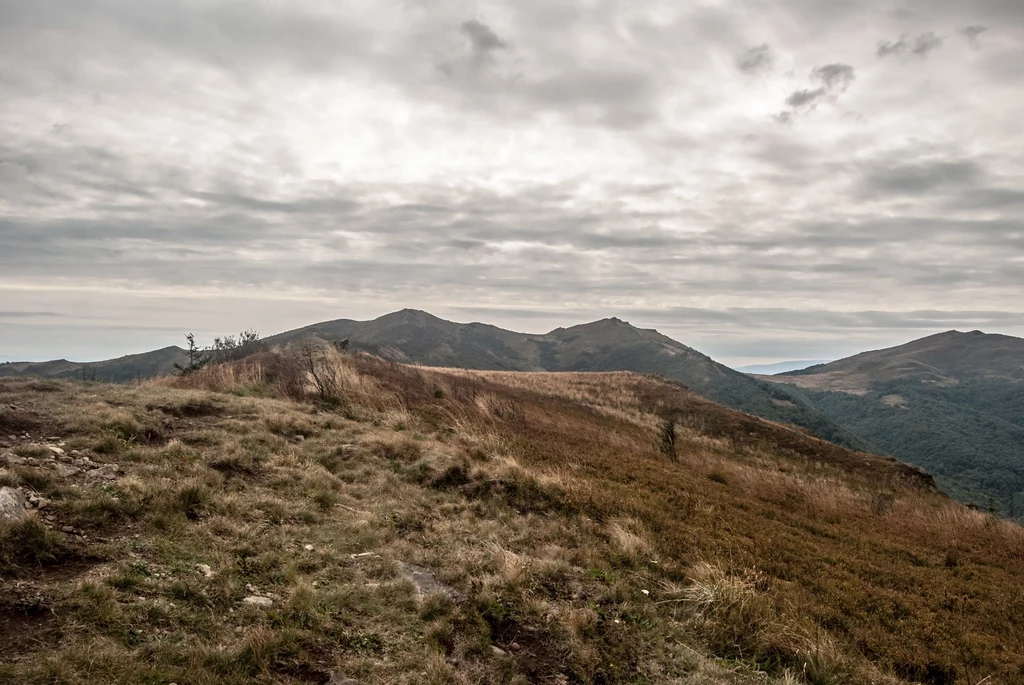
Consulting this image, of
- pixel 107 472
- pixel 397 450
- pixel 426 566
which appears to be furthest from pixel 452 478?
pixel 107 472

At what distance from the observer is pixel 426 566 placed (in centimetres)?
666

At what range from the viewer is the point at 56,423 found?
8.98 metres

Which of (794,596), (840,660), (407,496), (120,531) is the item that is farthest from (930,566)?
(120,531)

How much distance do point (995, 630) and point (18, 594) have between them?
11.8 metres

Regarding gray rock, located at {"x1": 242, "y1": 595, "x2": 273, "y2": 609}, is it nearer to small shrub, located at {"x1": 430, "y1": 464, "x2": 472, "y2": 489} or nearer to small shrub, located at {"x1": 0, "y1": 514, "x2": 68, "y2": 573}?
small shrub, located at {"x1": 0, "y1": 514, "x2": 68, "y2": 573}

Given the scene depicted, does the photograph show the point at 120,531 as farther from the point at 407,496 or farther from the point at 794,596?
the point at 794,596

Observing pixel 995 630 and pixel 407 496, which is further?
pixel 407 496

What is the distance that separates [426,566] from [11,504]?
4523 millimetres

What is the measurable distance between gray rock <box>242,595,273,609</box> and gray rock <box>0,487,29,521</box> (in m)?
2.47

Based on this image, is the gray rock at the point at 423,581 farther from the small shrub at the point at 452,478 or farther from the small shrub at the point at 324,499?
the small shrub at the point at 452,478

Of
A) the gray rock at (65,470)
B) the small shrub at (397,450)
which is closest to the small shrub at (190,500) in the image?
the gray rock at (65,470)

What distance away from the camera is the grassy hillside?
14.9ft

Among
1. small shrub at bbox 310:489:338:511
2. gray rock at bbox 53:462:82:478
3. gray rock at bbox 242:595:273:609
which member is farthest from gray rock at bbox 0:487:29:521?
small shrub at bbox 310:489:338:511

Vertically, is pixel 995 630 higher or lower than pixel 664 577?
lower
